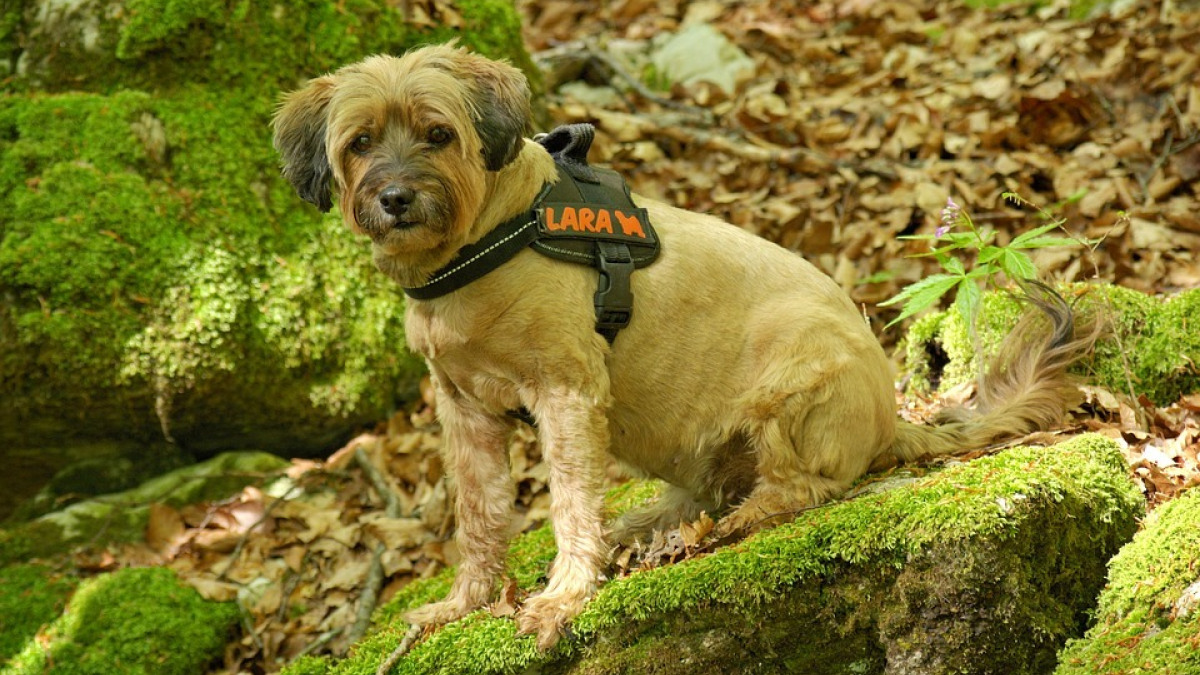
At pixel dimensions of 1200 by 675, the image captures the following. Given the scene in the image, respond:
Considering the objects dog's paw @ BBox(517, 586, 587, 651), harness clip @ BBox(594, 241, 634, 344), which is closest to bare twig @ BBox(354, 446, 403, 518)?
dog's paw @ BBox(517, 586, 587, 651)

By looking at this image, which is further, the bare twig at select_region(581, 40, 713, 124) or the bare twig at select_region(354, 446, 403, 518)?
the bare twig at select_region(581, 40, 713, 124)

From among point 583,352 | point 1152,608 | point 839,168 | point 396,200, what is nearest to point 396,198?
point 396,200

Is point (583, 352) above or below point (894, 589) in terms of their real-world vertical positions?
above

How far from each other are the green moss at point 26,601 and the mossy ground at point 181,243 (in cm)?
91

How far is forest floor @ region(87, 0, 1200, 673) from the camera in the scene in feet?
21.5

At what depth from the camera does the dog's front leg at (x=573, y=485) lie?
436 cm

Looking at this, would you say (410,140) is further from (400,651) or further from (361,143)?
(400,651)

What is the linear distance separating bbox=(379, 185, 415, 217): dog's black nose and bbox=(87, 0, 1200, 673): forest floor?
5.88 feet

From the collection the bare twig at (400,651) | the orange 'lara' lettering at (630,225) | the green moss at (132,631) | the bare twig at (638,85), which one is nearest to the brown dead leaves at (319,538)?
the green moss at (132,631)

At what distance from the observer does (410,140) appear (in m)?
4.15

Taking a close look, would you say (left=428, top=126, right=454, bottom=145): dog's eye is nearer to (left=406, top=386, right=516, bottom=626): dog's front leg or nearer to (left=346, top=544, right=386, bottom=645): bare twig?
(left=406, top=386, right=516, bottom=626): dog's front leg

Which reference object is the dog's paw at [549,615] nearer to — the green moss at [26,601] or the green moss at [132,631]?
the green moss at [132,631]

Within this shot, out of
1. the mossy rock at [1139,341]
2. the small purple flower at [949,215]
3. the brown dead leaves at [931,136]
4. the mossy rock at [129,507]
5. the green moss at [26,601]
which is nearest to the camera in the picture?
the small purple flower at [949,215]

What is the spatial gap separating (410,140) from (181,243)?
331 centimetres
